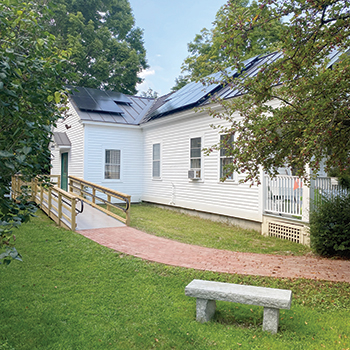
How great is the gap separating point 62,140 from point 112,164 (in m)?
3.22

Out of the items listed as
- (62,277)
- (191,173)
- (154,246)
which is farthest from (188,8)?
(62,277)

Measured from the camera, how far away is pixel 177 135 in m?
13.9

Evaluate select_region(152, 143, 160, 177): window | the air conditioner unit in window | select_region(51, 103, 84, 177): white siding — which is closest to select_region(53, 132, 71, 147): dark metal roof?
select_region(51, 103, 84, 177): white siding

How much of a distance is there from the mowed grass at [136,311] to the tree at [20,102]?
175cm

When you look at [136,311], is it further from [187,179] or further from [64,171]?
[64,171]

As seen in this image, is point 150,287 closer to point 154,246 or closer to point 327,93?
point 154,246

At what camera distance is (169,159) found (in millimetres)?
14406

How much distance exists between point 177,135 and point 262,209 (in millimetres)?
5637

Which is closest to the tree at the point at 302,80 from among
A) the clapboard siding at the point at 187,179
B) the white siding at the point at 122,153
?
the clapboard siding at the point at 187,179

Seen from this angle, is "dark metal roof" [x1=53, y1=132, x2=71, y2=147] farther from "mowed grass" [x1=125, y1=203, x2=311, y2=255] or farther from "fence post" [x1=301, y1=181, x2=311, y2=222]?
"fence post" [x1=301, y1=181, x2=311, y2=222]

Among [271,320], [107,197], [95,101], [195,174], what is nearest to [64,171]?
[95,101]

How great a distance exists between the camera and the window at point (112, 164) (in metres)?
15.8

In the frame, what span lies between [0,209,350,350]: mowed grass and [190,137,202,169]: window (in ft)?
22.2

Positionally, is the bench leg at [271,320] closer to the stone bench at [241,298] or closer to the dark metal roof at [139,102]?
the stone bench at [241,298]
